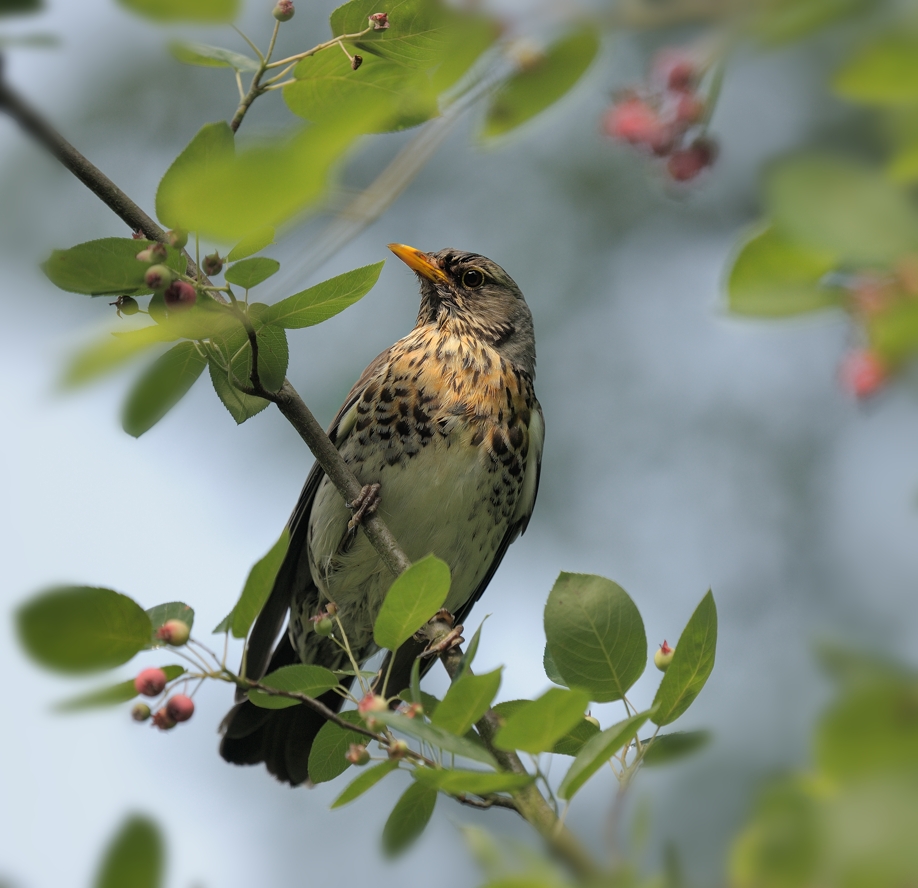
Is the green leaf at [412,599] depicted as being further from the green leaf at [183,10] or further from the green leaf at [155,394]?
the green leaf at [183,10]

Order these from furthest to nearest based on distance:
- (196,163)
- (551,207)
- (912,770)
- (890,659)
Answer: (551,207), (196,163), (890,659), (912,770)

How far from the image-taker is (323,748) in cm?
230

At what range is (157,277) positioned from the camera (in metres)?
1.83

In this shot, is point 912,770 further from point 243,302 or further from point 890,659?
point 243,302

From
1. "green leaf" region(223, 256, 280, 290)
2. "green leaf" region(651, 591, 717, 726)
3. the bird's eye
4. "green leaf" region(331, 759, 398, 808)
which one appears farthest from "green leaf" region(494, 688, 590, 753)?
the bird's eye

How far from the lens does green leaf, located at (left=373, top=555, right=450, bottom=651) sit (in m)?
1.80

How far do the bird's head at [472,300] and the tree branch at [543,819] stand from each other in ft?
9.70

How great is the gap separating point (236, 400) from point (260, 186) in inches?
67.6

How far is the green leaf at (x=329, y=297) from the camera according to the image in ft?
7.23

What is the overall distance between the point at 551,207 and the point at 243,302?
27.1 feet

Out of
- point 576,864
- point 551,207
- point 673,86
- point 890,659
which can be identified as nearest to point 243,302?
point 673,86

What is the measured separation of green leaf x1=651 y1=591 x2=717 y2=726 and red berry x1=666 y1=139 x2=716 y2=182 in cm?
81

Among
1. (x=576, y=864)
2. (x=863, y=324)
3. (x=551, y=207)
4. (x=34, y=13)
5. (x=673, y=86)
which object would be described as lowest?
(x=551, y=207)

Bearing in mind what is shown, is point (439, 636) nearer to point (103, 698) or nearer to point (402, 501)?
point (402, 501)
